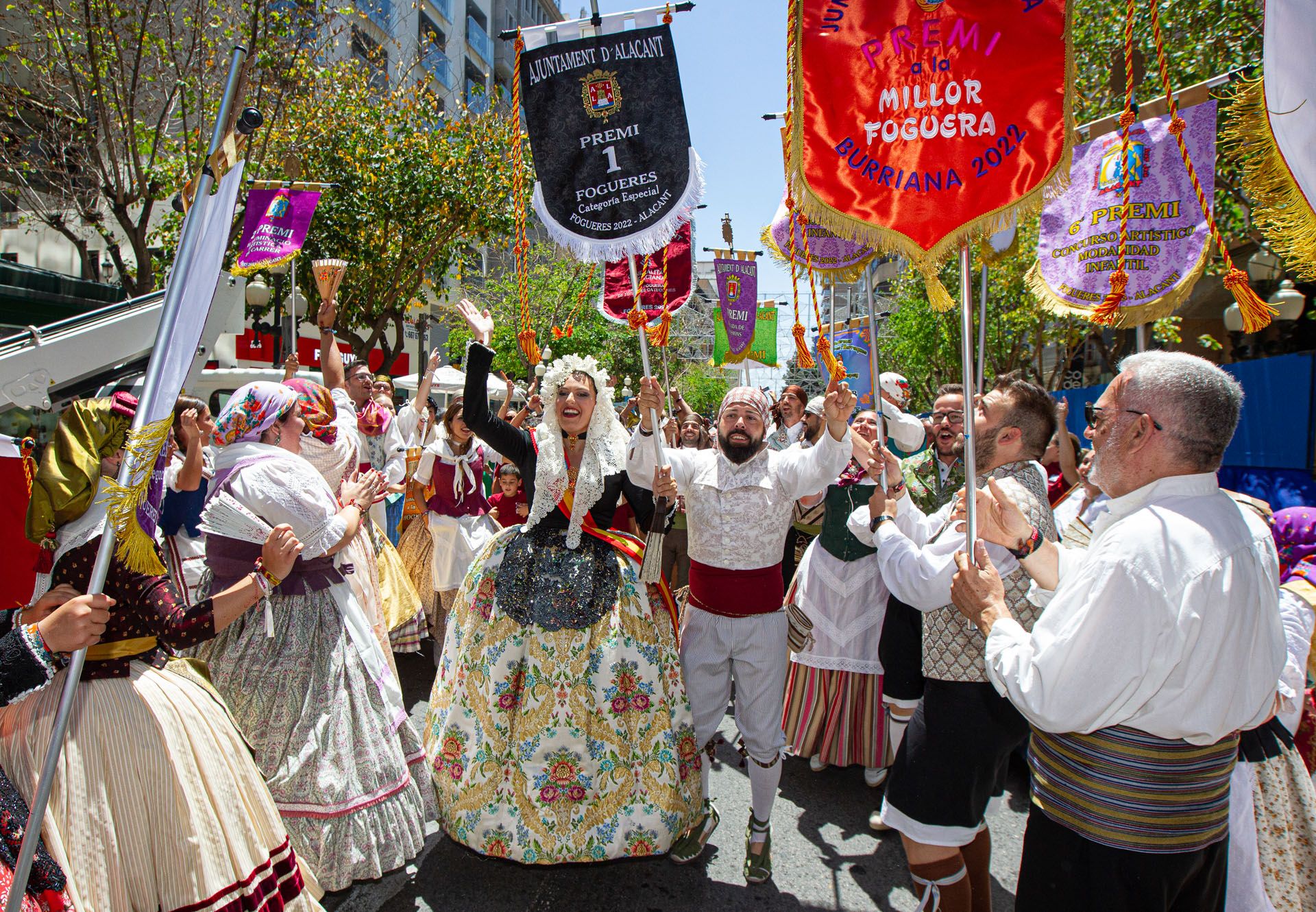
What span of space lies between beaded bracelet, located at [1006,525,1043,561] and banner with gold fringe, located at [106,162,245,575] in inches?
90.9

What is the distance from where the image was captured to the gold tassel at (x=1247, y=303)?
121 inches

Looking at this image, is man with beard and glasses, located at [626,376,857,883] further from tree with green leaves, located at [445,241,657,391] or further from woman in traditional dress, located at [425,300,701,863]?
tree with green leaves, located at [445,241,657,391]

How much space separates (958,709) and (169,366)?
2526 mm

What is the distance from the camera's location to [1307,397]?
8.10 metres

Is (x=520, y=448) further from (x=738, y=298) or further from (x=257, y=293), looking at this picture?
(x=257, y=293)

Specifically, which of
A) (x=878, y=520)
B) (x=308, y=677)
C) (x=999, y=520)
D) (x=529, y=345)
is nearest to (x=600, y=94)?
(x=529, y=345)

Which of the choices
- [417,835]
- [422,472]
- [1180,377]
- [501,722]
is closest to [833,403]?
[1180,377]

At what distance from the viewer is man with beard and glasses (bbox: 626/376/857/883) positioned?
3.40 m

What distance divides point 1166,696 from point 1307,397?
27.9ft

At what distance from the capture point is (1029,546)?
2.37m

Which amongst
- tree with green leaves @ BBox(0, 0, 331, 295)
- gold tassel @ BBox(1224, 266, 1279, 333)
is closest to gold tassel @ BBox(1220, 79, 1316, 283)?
gold tassel @ BBox(1224, 266, 1279, 333)

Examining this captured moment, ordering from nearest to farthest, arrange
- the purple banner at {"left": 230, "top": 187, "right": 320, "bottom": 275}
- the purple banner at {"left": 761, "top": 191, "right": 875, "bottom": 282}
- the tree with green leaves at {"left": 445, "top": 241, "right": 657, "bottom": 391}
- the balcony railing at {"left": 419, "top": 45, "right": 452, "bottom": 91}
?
the purple banner at {"left": 761, "top": 191, "right": 875, "bottom": 282}, the purple banner at {"left": 230, "top": 187, "right": 320, "bottom": 275}, the tree with green leaves at {"left": 445, "top": 241, "right": 657, "bottom": 391}, the balcony railing at {"left": 419, "top": 45, "right": 452, "bottom": 91}

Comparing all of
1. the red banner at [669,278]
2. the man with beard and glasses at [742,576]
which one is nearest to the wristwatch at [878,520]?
the man with beard and glasses at [742,576]

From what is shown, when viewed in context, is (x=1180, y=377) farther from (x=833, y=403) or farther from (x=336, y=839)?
(x=336, y=839)
